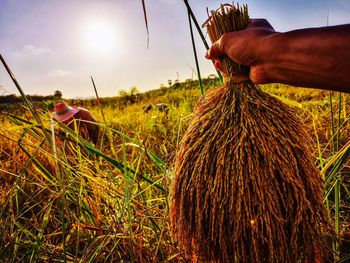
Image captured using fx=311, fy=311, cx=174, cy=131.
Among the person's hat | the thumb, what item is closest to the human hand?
the thumb

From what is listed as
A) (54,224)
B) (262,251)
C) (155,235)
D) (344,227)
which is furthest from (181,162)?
(54,224)

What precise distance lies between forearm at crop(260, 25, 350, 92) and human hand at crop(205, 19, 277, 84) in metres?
0.01

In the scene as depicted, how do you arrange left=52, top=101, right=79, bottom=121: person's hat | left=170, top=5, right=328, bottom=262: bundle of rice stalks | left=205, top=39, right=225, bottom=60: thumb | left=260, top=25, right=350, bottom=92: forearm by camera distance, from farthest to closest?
1. left=52, top=101, right=79, bottom=121: person's hat
2. left=205, top=39, right=225, bottom=60: thumb
3. left=170, top=5, right=328, bottom=262: bundle of rice stalks
4. left=260, top=25, right=350, bottom=92: forearm

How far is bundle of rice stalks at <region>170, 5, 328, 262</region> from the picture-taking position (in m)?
0.90

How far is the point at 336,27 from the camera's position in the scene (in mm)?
785

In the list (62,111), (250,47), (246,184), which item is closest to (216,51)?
(250,47)

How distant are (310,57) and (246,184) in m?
0.39

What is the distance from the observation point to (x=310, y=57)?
2.75ft

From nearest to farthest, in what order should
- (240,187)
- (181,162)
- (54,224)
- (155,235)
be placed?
(240,187) → (181,162) → (155,235) → (54,224)

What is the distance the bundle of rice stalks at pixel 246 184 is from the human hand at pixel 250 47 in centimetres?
6

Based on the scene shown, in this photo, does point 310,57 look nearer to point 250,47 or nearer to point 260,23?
point 250,47

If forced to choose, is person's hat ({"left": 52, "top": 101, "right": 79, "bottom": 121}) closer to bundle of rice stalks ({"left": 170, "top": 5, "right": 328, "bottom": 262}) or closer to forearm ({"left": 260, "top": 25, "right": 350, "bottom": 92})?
bundle of rice stalks ({"left": 170, "top": 5, "right": 328, "bottom": 262})

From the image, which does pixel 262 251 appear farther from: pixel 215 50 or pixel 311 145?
pixel 215 50

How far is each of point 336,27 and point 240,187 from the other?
1.61 ft
